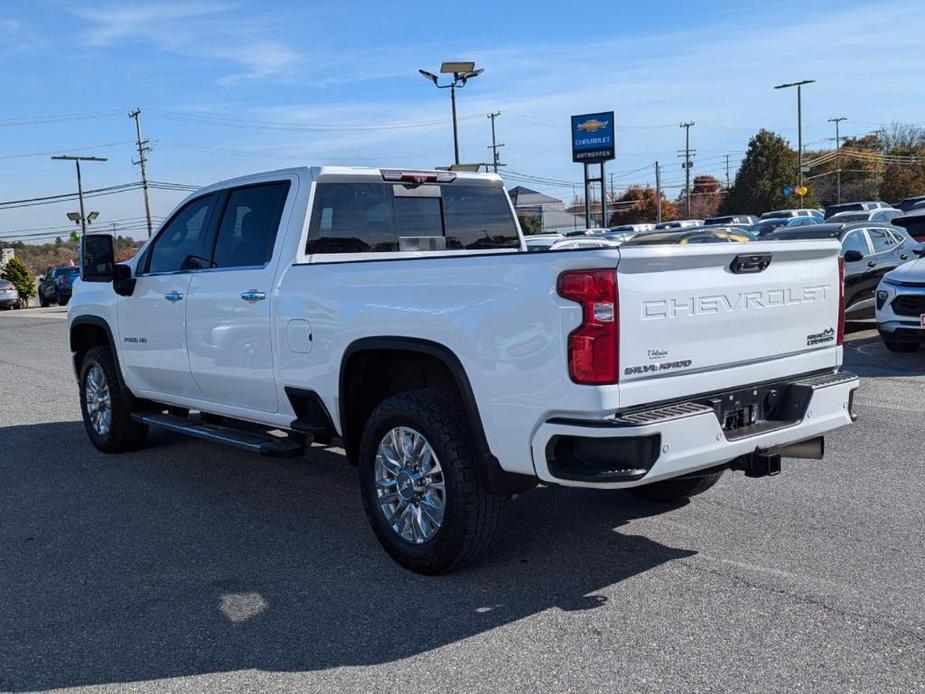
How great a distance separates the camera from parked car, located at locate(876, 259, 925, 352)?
416 inches

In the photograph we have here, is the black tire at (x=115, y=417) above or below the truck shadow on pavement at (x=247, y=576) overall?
above

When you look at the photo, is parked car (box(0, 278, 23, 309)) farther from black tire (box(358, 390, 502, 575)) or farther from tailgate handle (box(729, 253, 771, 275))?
tailgate handle (box(729, 253, 771, 275))

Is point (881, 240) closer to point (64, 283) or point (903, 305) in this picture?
point (903, 305)

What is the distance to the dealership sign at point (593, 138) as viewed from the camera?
47.9 metres

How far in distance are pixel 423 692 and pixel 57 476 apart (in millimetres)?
4585

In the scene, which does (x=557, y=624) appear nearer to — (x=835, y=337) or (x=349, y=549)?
(x=349, y=549)

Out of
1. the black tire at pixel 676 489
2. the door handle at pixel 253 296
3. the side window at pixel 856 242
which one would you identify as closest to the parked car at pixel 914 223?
the side window at pixel 856 242

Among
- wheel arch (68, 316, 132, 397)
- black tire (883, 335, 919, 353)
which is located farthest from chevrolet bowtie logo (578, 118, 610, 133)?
wheel arch (68, 316, 132, 397)

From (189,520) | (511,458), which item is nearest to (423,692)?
(511,458)

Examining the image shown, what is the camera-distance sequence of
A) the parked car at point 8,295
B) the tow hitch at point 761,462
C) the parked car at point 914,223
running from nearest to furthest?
the tow hitch at point 761,462
the parked car at point 914,223
the parked car at point 8,295

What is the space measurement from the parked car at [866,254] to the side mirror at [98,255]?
31.7 feet

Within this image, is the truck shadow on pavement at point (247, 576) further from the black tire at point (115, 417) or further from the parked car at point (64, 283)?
the parked car at point (64, 283)

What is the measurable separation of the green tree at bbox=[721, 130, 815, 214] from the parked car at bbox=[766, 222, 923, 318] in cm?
5504

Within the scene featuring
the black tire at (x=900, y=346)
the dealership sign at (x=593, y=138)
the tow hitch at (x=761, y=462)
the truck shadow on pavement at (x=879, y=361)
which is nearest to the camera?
the tow hitch at (x=761, y=462)
